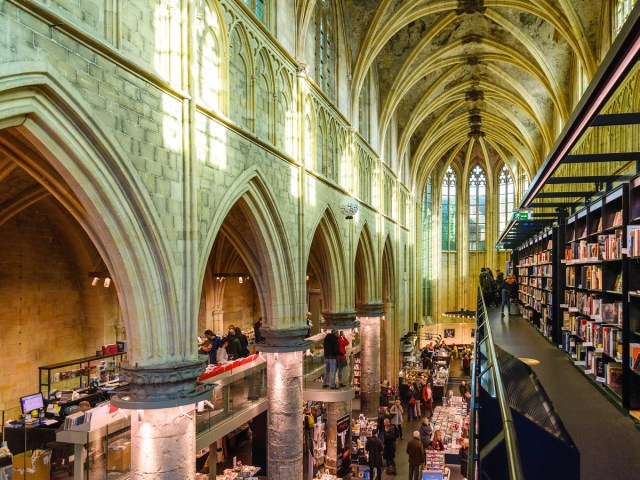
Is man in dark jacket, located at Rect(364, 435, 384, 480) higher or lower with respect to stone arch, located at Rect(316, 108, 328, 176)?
lower

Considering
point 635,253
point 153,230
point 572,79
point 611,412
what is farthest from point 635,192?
point 572,79

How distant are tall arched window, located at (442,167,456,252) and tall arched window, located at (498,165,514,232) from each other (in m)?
3.46

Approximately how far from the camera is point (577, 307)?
7.86 meters

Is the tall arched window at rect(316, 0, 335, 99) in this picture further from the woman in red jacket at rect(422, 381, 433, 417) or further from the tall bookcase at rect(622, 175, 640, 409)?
the woman in red jacket at rect(422, 381, 433, 417)

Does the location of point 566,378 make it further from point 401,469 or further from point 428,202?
point 428,202

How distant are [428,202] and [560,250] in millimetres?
32462

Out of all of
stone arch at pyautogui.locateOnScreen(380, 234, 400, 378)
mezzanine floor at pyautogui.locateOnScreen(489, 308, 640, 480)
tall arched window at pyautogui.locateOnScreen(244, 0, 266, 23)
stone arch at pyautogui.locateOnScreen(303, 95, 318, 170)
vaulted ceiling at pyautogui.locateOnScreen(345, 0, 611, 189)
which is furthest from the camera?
stone arch at pyautogui.locateOnScreen(380, 234, 400, 378)

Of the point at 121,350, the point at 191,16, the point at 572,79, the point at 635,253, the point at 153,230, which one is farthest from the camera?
the point at 572,79

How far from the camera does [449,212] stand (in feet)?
140

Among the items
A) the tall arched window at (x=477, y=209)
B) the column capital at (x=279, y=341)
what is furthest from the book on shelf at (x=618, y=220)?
the tall arched window at (x=477, y=209)

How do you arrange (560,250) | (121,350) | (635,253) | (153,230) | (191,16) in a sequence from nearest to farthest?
(635,253) → (153,230) → (191,16) → (560,250) → (121,350)

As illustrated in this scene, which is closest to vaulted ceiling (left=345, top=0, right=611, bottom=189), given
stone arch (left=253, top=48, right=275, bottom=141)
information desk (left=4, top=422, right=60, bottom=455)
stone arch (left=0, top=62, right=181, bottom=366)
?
stone arch (left=253, top=48, right=275, bottom=141)

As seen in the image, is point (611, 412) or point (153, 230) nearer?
point (611, 412)

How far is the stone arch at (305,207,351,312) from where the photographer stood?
15.2 meters
